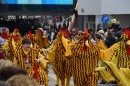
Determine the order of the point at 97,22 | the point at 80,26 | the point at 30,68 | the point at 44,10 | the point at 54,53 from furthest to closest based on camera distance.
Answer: the point at 44,10
the point at 80,26
the point at 97,22
the point at 54,53
the point at 30,68

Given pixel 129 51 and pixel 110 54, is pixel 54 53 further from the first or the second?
pixel 129 51

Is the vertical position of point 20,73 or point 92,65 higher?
point 20,73

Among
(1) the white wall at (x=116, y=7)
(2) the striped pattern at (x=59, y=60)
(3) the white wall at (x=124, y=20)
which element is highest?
(1) the white wall at (x=116, y=7)

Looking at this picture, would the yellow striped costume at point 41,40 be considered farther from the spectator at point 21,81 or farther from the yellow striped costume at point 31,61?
the spectator at point 21,81

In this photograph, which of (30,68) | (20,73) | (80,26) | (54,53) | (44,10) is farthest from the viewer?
(44,10)

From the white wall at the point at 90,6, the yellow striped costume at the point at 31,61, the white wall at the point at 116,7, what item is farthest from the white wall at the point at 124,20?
the yellow striped costume at the point at 31,61

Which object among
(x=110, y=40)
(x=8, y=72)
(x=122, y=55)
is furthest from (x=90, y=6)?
(x=8, y=72)

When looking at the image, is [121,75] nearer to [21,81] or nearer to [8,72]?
[8,72]

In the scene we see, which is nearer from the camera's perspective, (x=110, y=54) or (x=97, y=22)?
(x=110, y=54)

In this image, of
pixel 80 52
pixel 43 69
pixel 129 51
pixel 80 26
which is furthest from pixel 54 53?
pixel 80 26

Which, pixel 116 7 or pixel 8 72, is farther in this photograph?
pixel 116 7

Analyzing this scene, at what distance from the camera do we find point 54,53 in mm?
11680

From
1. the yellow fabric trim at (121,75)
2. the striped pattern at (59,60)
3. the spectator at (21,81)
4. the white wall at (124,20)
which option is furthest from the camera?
the white wall at (124,20)

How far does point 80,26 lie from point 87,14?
11.8ft
